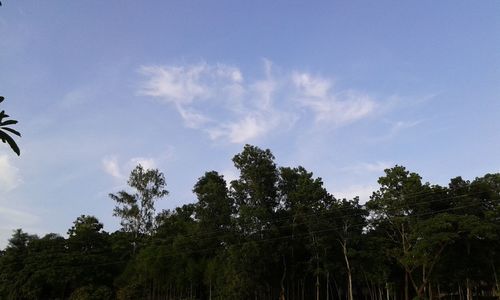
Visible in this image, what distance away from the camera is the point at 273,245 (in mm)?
31531

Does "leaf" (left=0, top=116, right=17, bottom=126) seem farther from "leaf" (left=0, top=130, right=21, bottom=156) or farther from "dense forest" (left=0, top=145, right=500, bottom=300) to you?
"dense forest" (left=0, top=145, right=500, bottom=300)

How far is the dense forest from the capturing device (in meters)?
29.5

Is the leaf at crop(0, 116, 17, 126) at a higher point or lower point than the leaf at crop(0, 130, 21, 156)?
higher

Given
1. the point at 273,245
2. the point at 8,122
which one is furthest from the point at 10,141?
Answer: the point at 273,245

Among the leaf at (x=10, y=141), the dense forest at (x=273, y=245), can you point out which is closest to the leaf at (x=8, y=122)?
the leaf at (x=10, y=141)

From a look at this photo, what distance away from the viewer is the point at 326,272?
103 feet

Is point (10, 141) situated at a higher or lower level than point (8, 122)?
lower

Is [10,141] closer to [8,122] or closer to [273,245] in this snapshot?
[8,122]

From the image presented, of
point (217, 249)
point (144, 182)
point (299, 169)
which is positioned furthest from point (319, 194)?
point (144, 182)

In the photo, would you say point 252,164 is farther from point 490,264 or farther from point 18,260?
point 18,260

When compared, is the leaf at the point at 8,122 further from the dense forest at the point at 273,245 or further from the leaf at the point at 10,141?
the dense forest at the point at 273,245

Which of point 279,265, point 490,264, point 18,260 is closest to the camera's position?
point 490,264

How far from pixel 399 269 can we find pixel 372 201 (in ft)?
24.2

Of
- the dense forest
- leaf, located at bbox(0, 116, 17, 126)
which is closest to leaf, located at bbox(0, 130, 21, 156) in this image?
leaf, located at bbox(0, 116, 17, 126)
